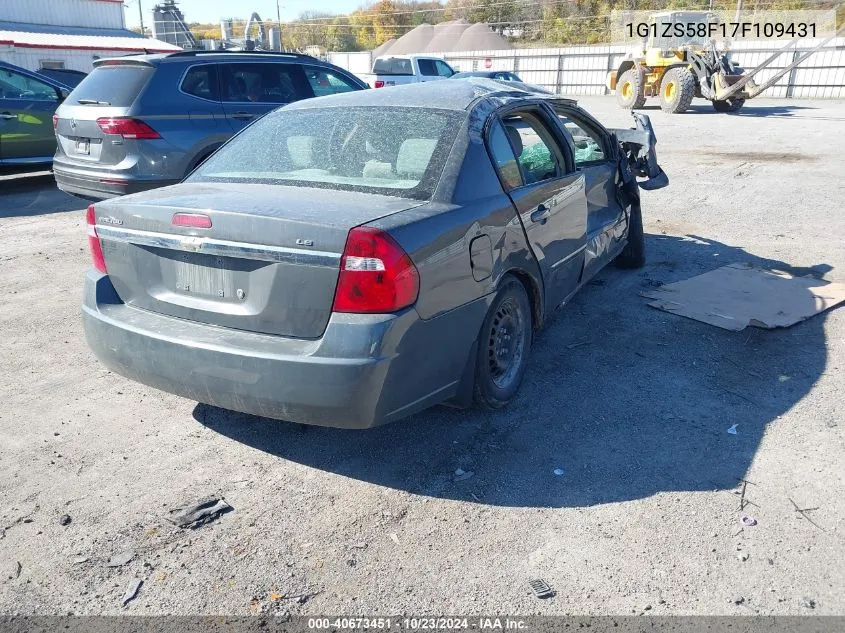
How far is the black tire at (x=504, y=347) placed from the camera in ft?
11.8

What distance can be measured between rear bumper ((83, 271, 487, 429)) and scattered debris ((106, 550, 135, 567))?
0.69 m

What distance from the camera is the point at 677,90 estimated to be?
21000 millimetres

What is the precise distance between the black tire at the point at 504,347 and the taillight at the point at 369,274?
→ 0.73 meters

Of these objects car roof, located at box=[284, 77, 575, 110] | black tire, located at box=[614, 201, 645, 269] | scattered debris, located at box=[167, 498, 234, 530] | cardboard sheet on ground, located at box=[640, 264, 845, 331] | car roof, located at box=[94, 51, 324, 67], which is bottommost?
scattered debris, located at box=[167, 498, 234, 530]

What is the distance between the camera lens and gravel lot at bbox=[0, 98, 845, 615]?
8.65 feet

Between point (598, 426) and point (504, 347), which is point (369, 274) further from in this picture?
point (598, 426)

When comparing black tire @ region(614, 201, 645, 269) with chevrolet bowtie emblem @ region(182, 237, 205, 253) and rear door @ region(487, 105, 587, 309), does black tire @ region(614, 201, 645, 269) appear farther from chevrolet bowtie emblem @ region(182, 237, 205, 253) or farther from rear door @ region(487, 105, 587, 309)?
chevrolet bowtie emblem @ region(182, 237, 205, 253)

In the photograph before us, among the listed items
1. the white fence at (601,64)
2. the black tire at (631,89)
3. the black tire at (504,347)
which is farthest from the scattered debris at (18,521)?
the white fence at (601,64)

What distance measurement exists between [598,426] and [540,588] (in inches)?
50.9

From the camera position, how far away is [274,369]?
295cm

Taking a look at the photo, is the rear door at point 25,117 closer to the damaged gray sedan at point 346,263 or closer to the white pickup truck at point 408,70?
the damaged gray sedan at point 346,263

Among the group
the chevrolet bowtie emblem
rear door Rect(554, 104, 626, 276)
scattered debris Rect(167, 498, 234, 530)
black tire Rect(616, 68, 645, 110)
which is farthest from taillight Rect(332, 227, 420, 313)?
black tire Rect(616, 68, 645, 110)

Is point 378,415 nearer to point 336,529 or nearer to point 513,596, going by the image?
point 336,529

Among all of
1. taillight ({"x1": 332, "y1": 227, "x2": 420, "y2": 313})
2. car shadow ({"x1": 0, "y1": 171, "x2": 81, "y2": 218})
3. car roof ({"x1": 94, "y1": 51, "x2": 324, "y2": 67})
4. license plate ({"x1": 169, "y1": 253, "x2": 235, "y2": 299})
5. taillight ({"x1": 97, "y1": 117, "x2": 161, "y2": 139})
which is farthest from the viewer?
car shadow ({"x1": 0, "y1": 171, "x2": 81, "y2": 218})
